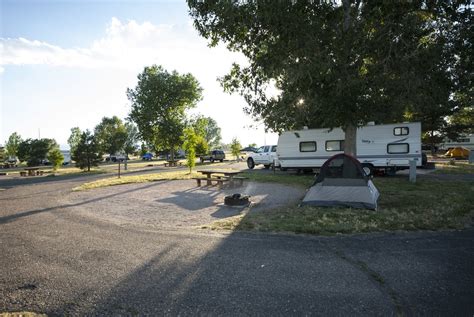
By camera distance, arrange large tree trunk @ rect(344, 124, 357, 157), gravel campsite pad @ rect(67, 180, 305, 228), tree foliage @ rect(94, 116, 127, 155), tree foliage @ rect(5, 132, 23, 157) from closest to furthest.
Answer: gravel campsite pad @ rect(67, 180, 305, 228), large tree trunk @ rect(344, 124, 357, 157), tree foliage @ rect(94, 116, 127, 155), tree foliage @ rect(5, 132, 23, 157)

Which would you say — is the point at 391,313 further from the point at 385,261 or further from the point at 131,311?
the point at 131,311

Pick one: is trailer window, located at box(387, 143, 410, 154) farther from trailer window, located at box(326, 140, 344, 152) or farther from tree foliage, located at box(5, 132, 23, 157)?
tree foliage, located at box(5, 132, 23, 157)

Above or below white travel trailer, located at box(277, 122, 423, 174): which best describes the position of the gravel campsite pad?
below

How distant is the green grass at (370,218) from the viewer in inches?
264

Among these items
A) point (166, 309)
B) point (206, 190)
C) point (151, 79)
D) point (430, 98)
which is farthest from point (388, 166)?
point (151, 79)

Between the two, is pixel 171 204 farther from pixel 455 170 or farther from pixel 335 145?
pixel 455 170

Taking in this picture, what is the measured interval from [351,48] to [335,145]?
9800 mm

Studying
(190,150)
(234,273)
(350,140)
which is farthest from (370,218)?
(190,150)

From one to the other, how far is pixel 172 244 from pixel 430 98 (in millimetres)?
9559

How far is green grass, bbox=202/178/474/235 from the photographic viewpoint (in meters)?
6.71

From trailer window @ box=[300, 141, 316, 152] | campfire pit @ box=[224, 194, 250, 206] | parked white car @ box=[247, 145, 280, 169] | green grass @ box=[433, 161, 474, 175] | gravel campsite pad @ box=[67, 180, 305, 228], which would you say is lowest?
gravel campsite pad @ box=[67, 180, 305, 228]

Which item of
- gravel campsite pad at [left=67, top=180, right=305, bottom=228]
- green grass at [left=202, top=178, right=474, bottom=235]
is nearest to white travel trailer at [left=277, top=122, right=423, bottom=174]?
gravel campsite pad at [left=67, top=180, right=305, bottom=228]

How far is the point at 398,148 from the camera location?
16.1 m

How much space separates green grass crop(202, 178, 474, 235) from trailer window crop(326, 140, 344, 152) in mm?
7889
